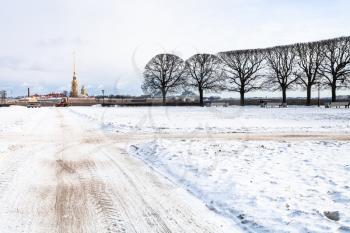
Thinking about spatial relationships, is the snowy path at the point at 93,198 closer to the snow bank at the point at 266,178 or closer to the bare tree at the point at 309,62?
the snow bank at the point at 266,178

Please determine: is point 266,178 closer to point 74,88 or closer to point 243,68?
point 243,68

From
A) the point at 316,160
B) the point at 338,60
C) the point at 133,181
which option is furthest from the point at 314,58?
the point at 133,181

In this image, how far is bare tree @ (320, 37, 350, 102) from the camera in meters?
61.4

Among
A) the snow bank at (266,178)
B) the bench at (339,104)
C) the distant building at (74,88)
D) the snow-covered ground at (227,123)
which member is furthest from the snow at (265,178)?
the distant building at (74,88)

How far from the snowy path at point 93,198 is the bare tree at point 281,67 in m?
58.2

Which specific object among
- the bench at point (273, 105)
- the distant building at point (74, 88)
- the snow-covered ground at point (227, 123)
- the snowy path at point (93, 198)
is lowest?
the snowy path at point (93, 198)

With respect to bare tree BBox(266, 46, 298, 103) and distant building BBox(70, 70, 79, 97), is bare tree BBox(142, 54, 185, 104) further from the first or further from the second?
distant building BBox(70, 70, 79, 97)

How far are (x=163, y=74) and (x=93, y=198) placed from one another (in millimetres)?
68508

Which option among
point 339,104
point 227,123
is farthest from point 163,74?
point 227,123

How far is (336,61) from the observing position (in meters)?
62.2

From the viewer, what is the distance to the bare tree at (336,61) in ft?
201

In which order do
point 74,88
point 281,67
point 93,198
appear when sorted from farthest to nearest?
point 74,88 < point 281,67 < point 93,198

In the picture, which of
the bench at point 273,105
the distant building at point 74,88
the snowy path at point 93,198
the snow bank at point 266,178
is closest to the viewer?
the snowy path at point 93,198

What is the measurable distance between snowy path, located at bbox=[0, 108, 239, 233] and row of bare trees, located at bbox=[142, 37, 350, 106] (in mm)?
55199
